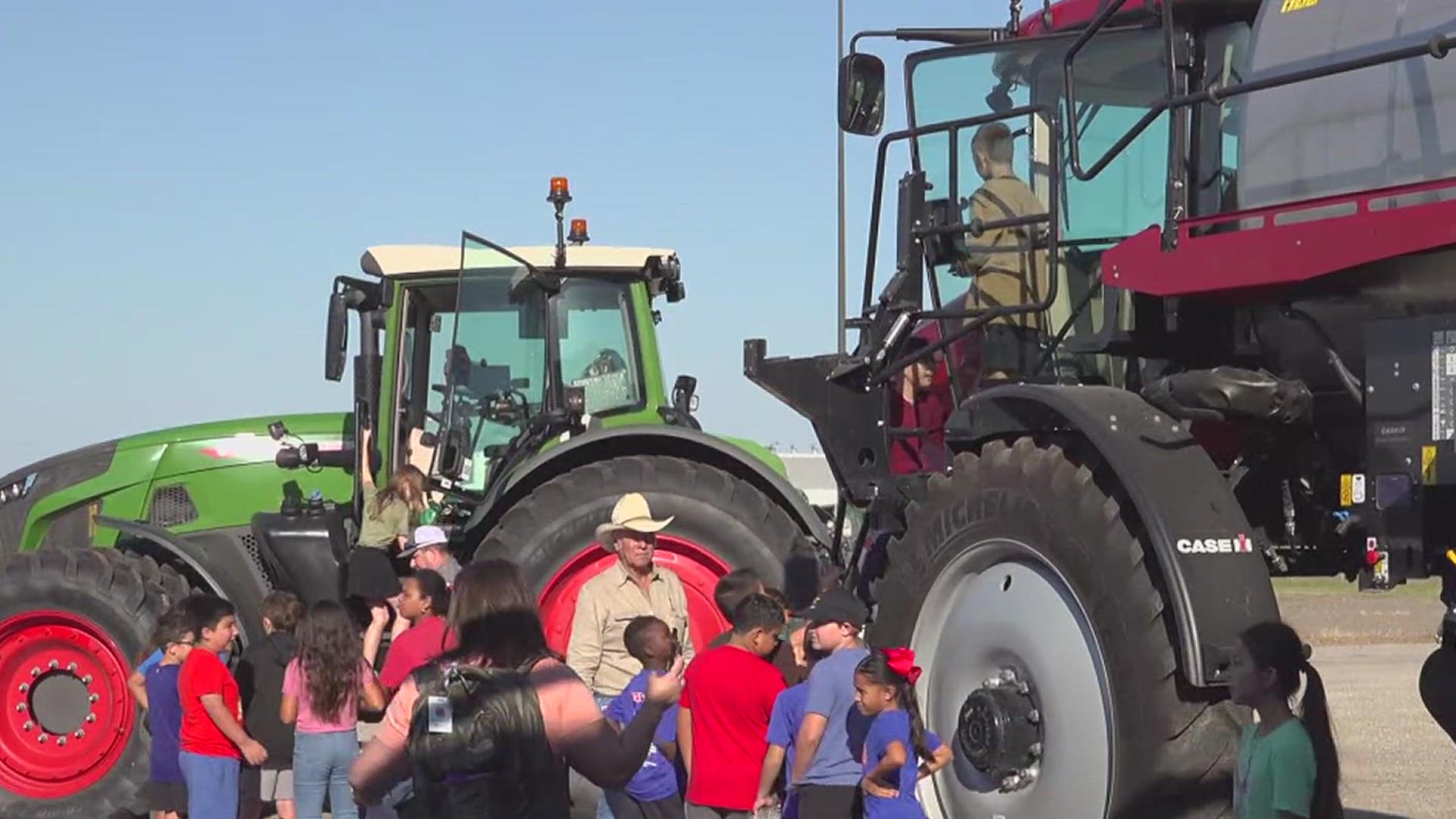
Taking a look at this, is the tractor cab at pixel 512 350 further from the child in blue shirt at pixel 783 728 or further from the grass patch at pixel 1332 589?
the grass patch at pixel 1332 589

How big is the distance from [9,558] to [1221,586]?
8060 mm

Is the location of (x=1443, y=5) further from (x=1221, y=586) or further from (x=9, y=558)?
(x=9, y=558)

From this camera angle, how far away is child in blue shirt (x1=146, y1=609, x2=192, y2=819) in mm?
9008

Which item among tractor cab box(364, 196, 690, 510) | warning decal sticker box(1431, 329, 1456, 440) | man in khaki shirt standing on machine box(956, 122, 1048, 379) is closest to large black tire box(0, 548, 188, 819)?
tractor cab box(364, 196, 690, 510)

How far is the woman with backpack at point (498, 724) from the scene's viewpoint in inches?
187

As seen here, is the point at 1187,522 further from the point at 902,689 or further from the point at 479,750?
the point at 479,750

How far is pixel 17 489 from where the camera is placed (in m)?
12.4

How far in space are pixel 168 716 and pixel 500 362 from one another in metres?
2.88

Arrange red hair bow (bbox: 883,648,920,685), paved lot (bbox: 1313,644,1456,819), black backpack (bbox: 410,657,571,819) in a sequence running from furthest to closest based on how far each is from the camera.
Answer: paved lot (bbox: 1313,644,1456,819) → red hair bow (bbox: 883,648,920,685) → black backpack (bbox: 410,657,571,819)

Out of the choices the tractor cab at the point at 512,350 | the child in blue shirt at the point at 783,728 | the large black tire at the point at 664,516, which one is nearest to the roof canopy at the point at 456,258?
the tractor cab at the point at 512,350

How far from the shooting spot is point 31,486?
40.5 feet

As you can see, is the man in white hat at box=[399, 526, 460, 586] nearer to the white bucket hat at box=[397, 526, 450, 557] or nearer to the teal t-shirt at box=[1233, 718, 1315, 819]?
the white bucket hat at box=[397, 526, 450, 557]

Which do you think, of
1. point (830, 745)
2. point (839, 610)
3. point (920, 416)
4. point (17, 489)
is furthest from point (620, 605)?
point (17, 489)

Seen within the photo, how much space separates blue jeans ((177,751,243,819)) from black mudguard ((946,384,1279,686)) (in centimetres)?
419
